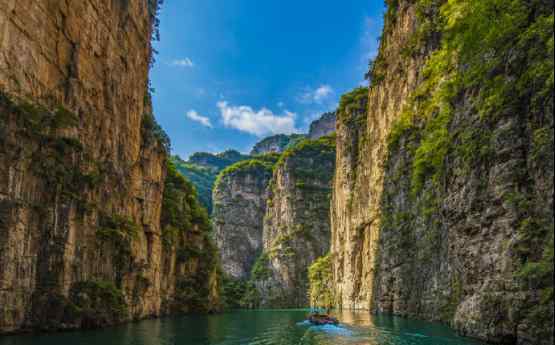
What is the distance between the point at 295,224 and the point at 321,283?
21.2 m

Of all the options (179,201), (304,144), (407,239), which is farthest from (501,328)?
(304,144)

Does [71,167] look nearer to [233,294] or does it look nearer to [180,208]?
[180,208]

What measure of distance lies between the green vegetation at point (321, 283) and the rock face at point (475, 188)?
42.8 metres

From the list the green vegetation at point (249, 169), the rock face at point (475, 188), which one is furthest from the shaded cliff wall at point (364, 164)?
the green vegetation at point (249, 169)

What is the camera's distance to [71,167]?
28859 mm

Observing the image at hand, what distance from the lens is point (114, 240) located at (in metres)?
35.2

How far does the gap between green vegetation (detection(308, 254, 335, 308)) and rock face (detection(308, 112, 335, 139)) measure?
9621 centimetres

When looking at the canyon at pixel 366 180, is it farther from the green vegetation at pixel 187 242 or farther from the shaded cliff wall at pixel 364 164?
the shaded cliff wall at pixel 364 164

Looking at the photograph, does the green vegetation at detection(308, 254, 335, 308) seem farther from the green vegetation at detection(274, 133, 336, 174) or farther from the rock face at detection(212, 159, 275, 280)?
the rock face at detection(212, 159, 275, 280)

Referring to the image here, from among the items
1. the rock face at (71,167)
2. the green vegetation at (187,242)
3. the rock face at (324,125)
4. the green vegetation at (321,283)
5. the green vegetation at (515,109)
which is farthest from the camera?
the rock face at (324,125)

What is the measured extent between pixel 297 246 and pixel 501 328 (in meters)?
96.7

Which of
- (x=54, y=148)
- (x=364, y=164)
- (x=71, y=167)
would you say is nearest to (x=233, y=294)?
(x=364, y=164)

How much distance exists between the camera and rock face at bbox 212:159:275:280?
13350 cm

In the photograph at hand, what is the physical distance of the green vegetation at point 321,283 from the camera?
9288 centimetres
